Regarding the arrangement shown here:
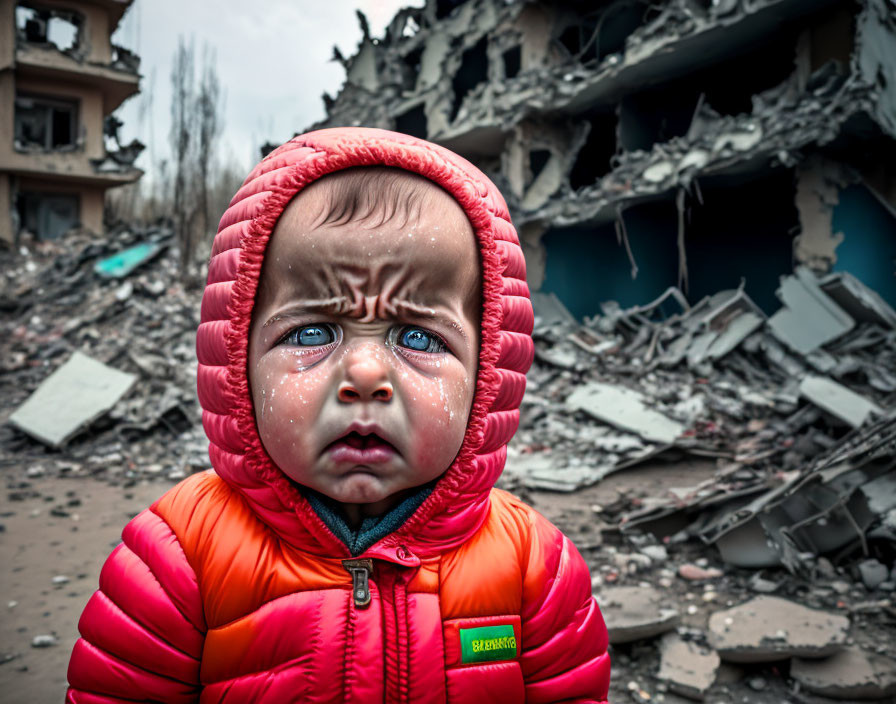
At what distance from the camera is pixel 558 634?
1178 millimetres

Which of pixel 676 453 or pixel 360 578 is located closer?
pixel 360 578

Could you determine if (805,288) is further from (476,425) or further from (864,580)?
(476,425)

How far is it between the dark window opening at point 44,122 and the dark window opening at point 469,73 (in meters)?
11.9

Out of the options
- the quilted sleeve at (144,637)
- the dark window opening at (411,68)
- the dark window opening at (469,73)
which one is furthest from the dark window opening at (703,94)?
the quilted sleeve at (144,637)

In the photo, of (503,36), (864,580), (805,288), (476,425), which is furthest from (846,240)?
(476,425)

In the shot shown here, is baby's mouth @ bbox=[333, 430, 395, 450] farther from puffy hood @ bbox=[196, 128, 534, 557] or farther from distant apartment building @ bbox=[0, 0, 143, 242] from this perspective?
distant apartment building @ bbox=[0, 0, 143, 242]

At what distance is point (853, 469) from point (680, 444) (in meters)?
2.48

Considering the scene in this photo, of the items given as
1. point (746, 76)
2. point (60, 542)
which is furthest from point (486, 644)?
point (746, 76)

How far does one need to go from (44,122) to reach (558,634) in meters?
21.5

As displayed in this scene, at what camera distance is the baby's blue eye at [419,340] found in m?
1.04

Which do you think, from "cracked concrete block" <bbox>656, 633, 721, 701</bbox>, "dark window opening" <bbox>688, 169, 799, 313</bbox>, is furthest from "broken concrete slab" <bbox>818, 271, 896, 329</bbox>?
"cracked concrete block" <bbox>656, 633, 721, 701</bbox>

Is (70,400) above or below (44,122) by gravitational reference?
below

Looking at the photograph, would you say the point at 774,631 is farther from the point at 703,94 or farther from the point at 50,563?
the point at 703,94

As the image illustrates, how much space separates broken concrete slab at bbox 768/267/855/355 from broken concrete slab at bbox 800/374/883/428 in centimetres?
186
